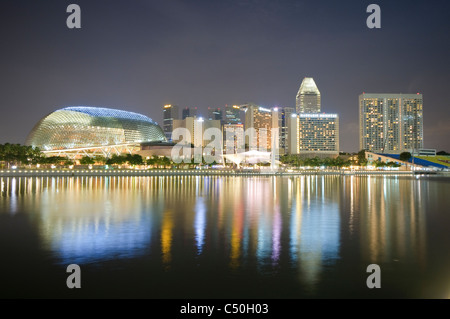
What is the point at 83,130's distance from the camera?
104m

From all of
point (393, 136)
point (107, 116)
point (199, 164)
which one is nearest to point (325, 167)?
point (199, 164)

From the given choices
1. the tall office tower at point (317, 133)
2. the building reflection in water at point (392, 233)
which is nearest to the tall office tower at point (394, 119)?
the tall office tower at point (317, 133)

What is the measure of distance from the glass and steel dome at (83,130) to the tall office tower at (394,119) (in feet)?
422

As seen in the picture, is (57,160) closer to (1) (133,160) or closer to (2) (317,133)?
(1) (133,160)

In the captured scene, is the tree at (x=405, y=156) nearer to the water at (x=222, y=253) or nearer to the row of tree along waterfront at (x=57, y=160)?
the row of tree along waterfront at (x=57, y=160)

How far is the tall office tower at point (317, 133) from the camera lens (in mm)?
193375

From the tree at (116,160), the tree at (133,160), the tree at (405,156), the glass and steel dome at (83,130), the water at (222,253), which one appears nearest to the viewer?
the water at (222,253)

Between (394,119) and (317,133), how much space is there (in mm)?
39585

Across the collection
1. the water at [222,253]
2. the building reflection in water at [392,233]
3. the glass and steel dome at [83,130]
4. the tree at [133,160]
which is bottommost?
the building reflection in water at [392,233]

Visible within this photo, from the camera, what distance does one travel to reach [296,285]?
7.75 meters

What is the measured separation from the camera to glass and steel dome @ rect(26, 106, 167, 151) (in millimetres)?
102562
